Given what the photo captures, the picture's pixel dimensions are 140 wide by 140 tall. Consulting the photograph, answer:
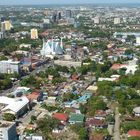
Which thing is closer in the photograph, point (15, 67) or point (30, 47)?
point (15, 67)

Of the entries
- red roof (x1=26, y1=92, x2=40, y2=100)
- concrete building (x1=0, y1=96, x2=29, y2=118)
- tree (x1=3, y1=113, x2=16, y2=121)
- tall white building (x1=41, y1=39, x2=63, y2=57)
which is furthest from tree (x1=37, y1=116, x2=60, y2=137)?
tall white building (x1=41, y1=39, x2=63, y2=57)

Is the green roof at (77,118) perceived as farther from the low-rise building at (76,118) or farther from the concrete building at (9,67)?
the concrete building at (9,67)

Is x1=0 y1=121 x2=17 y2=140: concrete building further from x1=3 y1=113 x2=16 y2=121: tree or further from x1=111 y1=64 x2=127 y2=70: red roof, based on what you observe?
x1=111 y1=64 x2=127 y2=70: red roof

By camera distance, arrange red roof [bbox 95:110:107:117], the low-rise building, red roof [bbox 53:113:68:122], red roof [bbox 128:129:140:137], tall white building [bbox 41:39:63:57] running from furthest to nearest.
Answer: tall white building [bbox 41:39:63:57]
red roof [bbox 95:110:107:117]
red roof [bbox 53:113:68:122]
the low-rise building
red roof [bbox 128:129:140:137]

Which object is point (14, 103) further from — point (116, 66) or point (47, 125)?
point (116, 66)

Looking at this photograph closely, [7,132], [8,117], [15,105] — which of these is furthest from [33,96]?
[7,132]

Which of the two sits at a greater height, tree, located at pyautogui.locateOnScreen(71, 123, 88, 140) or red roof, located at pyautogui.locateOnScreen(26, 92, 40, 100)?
tree, located at pyautogui.locateOnScreen(71, 123, 88, 140)

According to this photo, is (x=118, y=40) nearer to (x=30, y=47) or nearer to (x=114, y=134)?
(x=30, y=47)

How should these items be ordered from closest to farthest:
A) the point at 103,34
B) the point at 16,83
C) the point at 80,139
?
the point at 80,139 < the point at 16,83 < the point at 103,34

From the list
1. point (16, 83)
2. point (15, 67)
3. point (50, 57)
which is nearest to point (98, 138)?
point (16, 83)
